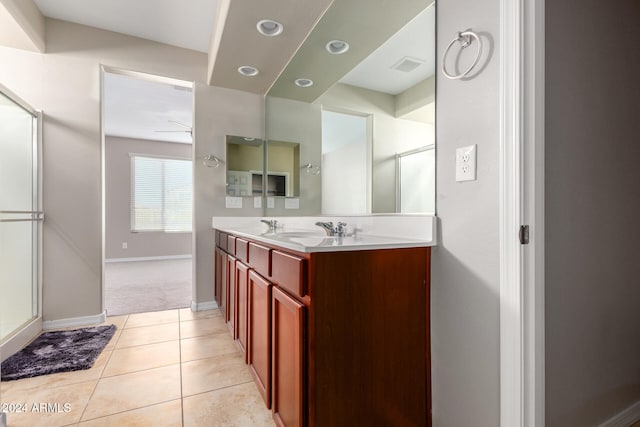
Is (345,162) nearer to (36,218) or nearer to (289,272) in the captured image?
(289,272)

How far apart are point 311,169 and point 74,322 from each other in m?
2.32

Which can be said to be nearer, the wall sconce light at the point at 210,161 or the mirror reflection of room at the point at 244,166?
the wall sconce light at the point at 210,161

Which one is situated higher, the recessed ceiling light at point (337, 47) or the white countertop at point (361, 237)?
the recessed ceiling light at point (337, 47)

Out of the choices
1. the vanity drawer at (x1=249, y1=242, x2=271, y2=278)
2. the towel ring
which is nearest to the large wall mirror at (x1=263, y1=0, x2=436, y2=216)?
the towel ring

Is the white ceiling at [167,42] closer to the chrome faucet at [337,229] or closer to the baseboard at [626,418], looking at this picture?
the chrome faucet at [337,229]

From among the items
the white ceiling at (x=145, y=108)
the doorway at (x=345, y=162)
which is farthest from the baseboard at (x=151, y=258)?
the doorway at (x=345, y=162)

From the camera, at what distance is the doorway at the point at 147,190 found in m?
4.46

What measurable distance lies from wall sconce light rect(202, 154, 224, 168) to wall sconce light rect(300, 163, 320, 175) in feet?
3.17

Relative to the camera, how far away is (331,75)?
6.49ft

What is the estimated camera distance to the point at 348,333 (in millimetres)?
1049

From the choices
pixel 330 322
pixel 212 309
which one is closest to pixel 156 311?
→ pixel 212 309

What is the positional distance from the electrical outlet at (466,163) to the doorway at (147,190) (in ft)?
13.0

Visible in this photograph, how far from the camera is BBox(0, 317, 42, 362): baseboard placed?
1916mm

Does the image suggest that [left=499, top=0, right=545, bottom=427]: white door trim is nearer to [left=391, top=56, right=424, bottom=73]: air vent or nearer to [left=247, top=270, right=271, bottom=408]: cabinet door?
[left=391, top=56, right=424, bottom=73]: air vent
